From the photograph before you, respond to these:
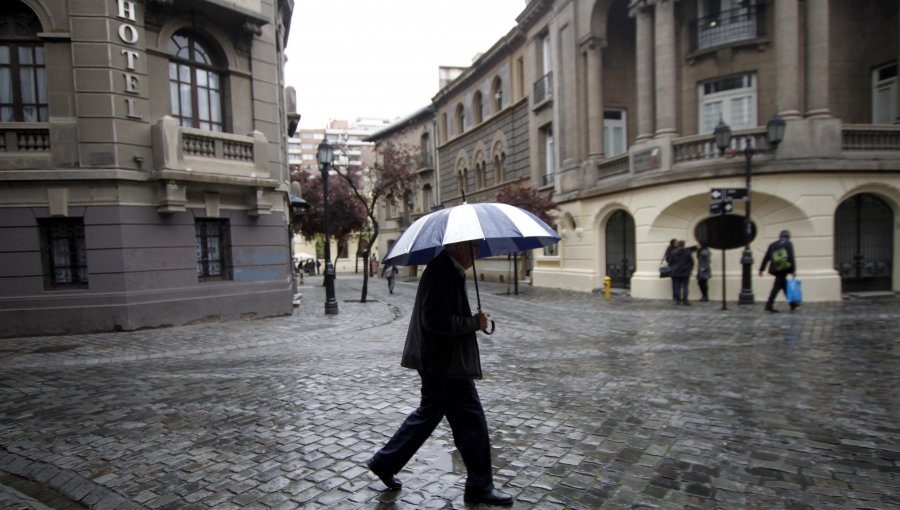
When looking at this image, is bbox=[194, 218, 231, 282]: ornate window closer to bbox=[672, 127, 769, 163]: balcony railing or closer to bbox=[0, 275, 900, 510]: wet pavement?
bbox=[0, 275, 900, 510]: wet pavement

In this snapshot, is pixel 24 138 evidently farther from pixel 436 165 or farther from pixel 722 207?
pixel 436 165

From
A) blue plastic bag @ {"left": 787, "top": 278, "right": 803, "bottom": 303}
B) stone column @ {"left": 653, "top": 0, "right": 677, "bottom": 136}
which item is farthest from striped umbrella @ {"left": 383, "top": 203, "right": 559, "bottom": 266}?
stone column @ {"left": 653, "top": 0, "right": 677, "bottom": 136}

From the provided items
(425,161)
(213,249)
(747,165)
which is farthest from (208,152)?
(425,161)

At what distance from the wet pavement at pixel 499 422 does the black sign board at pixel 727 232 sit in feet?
13.6

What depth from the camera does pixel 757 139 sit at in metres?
14.5

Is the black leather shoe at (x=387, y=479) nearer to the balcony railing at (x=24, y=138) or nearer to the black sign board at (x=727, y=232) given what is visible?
the balcony railing at (x=24, y=138)

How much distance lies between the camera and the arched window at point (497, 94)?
2766 centimetres

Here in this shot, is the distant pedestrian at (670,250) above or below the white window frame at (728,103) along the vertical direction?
below

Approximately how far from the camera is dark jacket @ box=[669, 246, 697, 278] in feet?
47.7

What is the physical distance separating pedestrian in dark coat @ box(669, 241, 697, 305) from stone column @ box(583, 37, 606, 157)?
6.09 metres

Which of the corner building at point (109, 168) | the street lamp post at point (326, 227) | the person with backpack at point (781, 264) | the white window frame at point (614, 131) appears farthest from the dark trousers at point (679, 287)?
the corner building at point (109, 168)

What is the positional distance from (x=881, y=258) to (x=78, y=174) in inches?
856

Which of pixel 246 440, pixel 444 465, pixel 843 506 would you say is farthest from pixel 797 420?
pixel 246 440

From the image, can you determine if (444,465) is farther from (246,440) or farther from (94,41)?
(94,41)
